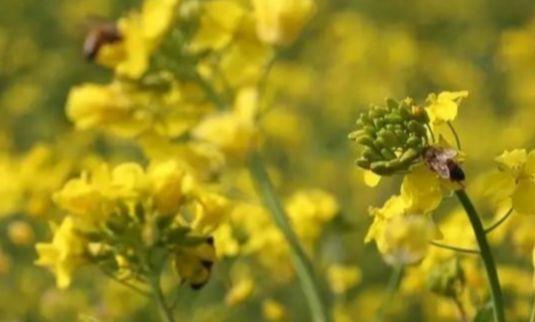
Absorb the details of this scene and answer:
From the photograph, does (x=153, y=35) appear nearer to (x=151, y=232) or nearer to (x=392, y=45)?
(x=151, y=232)

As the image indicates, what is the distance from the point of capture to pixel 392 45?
655 centimetres

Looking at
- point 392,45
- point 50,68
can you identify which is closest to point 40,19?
point 50,68

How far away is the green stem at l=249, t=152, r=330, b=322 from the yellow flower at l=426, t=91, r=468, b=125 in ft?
2.22

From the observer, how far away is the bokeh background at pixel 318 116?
3586 millimetres

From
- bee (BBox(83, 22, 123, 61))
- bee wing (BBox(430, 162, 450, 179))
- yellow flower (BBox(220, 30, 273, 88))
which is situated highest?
bee (BBox(83, 22, 123, 61))

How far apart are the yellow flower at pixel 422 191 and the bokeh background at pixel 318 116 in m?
1.04

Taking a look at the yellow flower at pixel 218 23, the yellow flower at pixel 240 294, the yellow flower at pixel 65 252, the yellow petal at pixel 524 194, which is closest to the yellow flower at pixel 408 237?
the yellow petal at pixel 524 194

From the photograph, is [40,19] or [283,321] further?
[40,19]

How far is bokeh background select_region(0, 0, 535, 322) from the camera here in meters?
3.59

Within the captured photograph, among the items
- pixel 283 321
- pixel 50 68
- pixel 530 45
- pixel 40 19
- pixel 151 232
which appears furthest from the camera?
pixel 40 19

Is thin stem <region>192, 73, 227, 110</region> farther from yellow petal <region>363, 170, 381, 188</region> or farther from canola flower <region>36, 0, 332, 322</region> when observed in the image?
yellow petal <region>363, 170, 381, 188</region>

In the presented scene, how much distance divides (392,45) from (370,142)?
4.82m

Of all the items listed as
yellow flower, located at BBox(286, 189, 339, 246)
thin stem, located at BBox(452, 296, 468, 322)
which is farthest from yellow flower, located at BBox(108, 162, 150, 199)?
yellow flower, located at BBox(286, 189, 339, 246)

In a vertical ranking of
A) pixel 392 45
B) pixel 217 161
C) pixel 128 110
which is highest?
pixel 392 45
